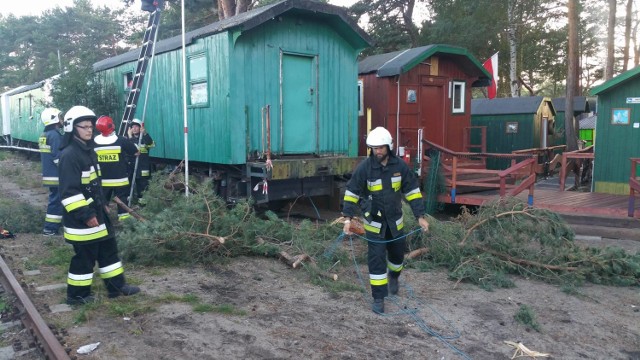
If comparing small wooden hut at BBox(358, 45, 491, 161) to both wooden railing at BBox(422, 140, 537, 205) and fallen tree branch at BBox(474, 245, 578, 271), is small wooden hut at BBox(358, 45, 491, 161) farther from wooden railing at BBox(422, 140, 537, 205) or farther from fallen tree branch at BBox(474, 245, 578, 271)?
fallen tree branch at BBox(474, 245, 578, 271)

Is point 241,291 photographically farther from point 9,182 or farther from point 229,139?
point 9,182

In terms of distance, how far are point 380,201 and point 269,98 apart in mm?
4838

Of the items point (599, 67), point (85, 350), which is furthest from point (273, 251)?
point (599, 67)

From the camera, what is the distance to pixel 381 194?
5062mm

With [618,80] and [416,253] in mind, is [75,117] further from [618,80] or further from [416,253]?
[618,80]

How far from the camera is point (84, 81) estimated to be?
41.1ft

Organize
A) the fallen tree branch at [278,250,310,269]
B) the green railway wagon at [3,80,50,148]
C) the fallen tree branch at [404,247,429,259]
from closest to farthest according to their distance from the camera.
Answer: the fallen tree branch at [278,250,310,269]
the fallen tree branch at [404,247,429,259]
the green railway wagon at [3,80,50,148]

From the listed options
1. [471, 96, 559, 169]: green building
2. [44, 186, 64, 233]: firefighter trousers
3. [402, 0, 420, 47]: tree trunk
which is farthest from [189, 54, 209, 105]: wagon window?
[402, 0, 420, 47]: tree trunk

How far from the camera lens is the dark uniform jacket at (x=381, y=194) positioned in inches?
199

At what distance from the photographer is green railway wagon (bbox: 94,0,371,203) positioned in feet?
29.1

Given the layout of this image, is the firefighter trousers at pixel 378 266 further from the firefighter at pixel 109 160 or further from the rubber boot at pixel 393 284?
the firefighter at pixel 109 160

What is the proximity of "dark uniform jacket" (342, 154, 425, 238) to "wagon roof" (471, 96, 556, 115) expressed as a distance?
15690 millimetres

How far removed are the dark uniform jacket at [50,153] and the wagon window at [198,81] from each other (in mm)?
2570

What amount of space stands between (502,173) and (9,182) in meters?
13.5
